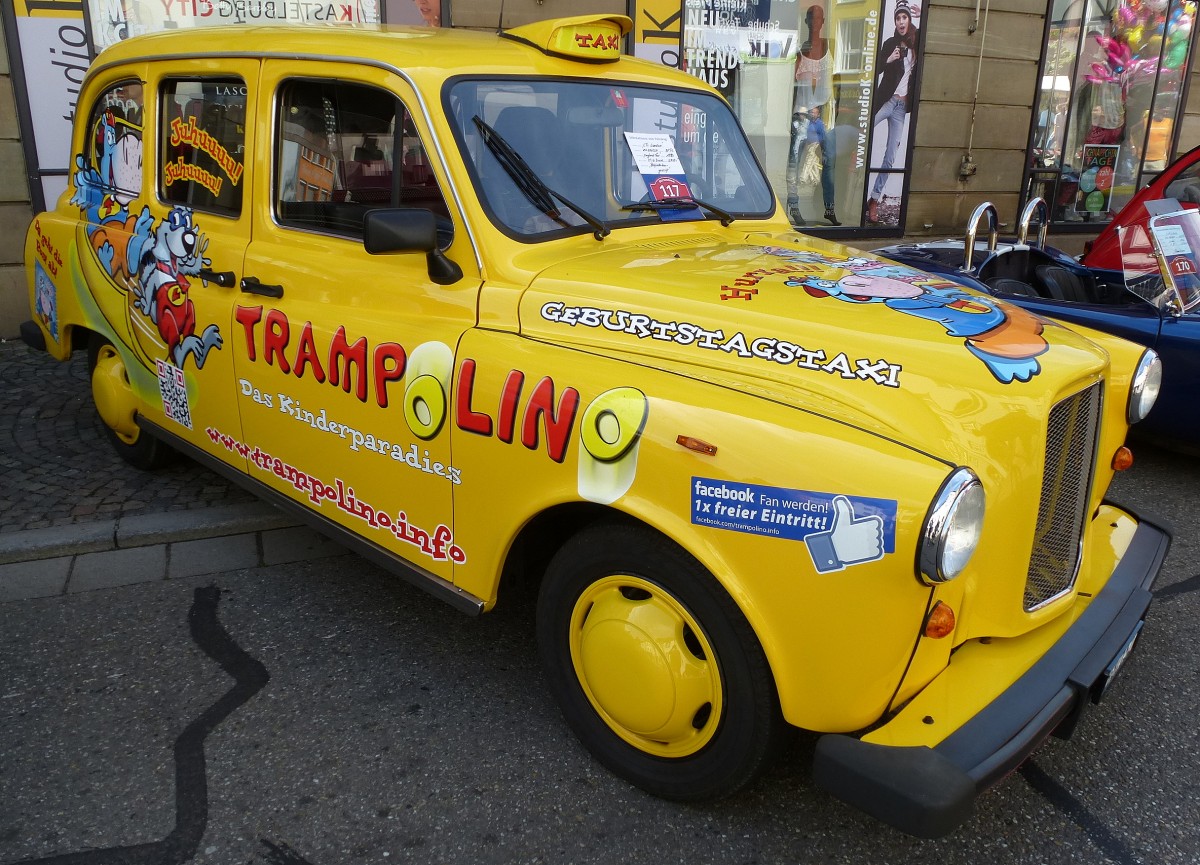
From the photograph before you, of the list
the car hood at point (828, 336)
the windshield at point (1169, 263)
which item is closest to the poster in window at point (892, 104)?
the windshield at point (1169, 263)

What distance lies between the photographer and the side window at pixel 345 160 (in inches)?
111

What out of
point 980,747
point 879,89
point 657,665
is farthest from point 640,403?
point 879,89

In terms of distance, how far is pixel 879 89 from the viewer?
9891 millimetres

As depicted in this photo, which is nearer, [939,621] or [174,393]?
[939,621]

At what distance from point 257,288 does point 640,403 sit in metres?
1.72

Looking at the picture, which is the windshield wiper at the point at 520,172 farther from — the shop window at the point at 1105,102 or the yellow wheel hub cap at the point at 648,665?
the shop window at the point at 1105,102

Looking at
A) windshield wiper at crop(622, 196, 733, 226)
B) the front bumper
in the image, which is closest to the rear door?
windshield wiper at crop(622, 196, 733, 226)

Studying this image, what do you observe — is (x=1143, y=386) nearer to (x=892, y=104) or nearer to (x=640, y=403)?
(x=640, y=403)

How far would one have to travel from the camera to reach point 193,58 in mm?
3535

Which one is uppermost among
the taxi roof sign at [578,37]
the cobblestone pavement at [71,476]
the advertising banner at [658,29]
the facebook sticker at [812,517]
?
the advertising banner at [658,29]

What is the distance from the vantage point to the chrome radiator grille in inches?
91.1

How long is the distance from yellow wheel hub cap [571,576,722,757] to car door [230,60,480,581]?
536mm

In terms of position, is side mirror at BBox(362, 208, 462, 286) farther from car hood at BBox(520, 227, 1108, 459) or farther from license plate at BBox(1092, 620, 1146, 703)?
license plate at BBox(1092, 620, 1146, 703)

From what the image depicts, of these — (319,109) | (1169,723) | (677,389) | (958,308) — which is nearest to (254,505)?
(319,109)
